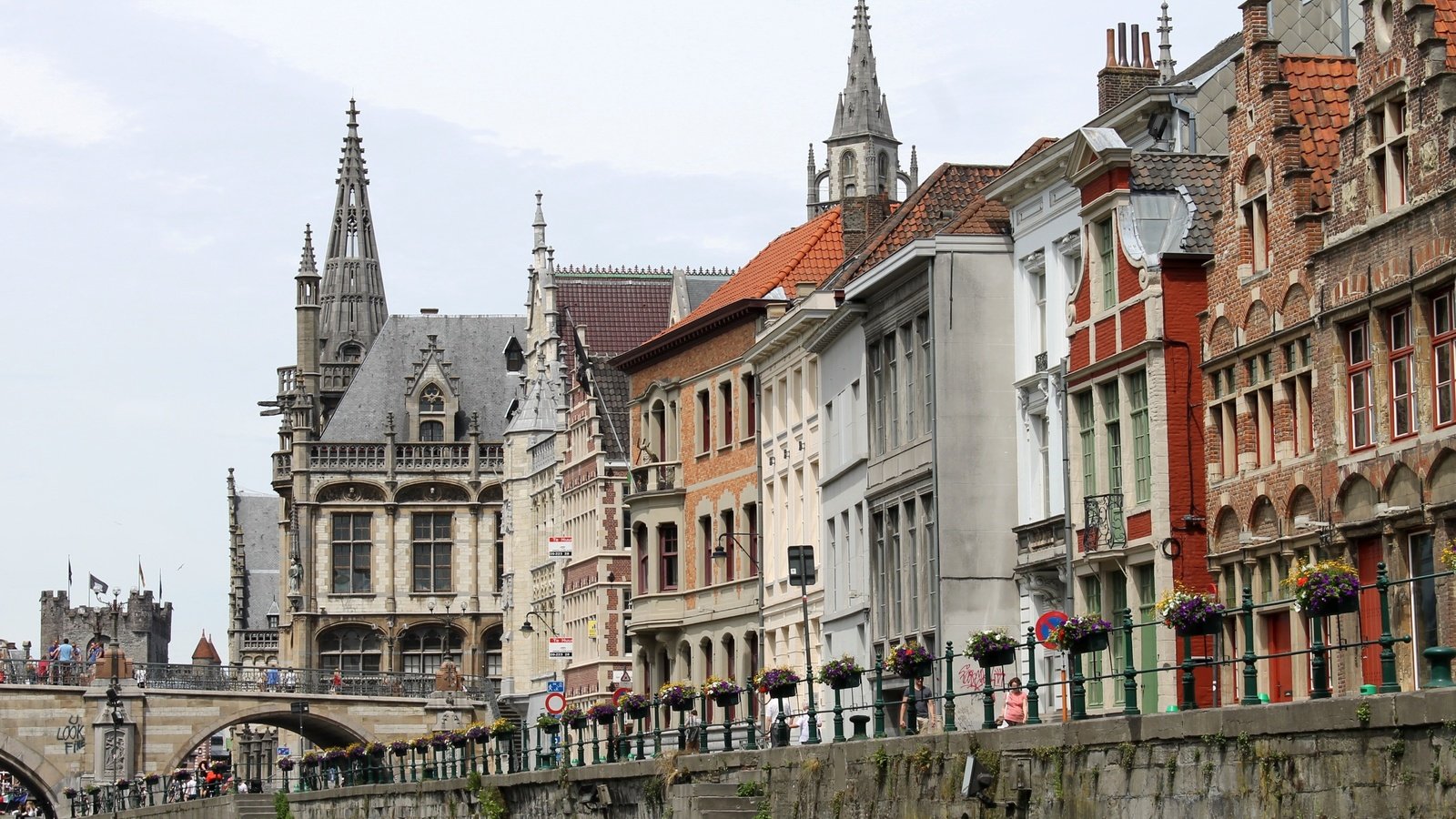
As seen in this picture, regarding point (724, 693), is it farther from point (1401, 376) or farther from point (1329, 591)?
point (1329, 591)

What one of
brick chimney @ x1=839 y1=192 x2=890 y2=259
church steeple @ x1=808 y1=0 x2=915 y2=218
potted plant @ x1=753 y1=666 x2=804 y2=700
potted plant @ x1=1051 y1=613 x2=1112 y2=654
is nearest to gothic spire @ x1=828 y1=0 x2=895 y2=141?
church steeple @ x1=808 y1=0 x2=915 y2=218

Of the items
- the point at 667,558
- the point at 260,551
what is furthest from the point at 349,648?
the point at 667,558

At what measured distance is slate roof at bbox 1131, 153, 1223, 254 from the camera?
118ft

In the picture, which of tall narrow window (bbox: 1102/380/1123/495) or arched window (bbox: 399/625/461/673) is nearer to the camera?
tall narrow window (bbox: 1102/380/1123/495)

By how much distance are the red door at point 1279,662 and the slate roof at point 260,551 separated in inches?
4180

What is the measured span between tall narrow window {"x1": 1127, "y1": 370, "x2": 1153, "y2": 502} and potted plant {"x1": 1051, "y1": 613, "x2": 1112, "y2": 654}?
33.9ft

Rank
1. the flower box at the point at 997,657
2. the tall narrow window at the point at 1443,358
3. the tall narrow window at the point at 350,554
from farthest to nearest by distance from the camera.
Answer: the tall narrow window at the point at 350,554, the tall narrow window at the point at 1443,358, the flower box at the point at 997,657

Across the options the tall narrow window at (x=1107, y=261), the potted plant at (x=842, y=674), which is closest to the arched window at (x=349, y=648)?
the tall narrow window at (x=1107, y=261)

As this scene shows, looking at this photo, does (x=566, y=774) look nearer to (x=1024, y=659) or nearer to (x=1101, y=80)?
(x=1024, y=659)

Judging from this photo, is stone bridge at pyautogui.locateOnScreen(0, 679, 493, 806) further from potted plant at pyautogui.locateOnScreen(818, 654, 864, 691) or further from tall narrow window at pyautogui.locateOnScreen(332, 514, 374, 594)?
potted plant at pyautogui.locateOnScreen(818, 654, 864, 691)

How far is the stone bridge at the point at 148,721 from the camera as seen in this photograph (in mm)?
87500

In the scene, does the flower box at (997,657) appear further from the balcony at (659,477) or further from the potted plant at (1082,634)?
the balcony at (659,477)

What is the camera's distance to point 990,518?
41250mm

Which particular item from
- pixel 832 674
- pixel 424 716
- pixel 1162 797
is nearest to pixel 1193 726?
pixel 1162 797
